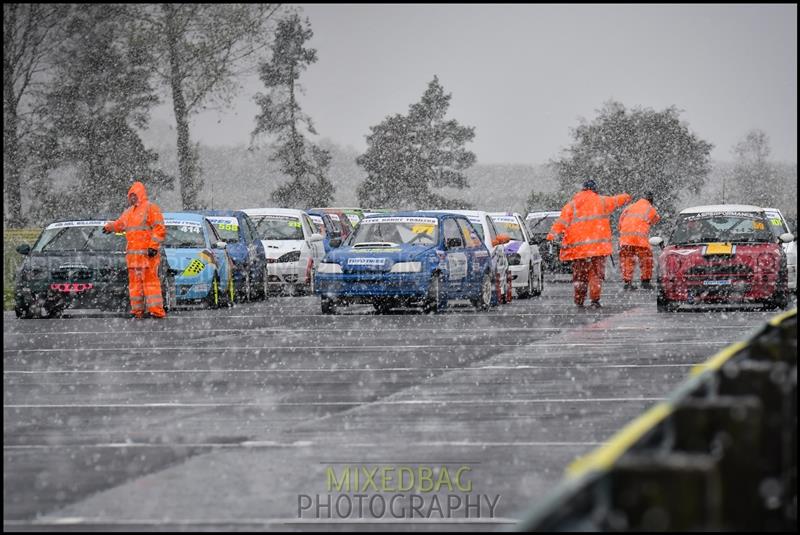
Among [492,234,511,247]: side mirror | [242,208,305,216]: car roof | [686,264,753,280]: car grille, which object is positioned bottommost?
[686,264,753,280]: car grille

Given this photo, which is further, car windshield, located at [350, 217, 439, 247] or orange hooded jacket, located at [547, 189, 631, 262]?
car windshield, located at [350, 217, 439, 247]

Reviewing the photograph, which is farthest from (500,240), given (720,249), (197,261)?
(197,261)

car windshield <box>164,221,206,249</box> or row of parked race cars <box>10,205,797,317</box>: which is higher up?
car windshield <box>164,221,206,249</box>

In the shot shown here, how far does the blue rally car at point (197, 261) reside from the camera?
25109 millimetres

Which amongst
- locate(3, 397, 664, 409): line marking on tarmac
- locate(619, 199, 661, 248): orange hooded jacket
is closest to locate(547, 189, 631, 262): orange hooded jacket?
locate(619, 199, 661, 248): orange hooded jacket

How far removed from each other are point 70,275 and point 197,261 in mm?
2404

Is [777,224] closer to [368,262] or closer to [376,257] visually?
[376,257]

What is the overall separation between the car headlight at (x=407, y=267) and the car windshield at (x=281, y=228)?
26.7 ft

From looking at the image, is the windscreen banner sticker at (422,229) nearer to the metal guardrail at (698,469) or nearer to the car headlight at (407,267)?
the car headlight at (407,267)

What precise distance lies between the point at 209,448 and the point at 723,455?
5.54 m

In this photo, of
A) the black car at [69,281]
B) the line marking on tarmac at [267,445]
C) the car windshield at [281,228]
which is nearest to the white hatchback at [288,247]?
the car windshield at [281,228]

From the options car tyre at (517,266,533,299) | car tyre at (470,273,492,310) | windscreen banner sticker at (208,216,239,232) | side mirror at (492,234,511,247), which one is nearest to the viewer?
car tyre at (470,273,492,310)

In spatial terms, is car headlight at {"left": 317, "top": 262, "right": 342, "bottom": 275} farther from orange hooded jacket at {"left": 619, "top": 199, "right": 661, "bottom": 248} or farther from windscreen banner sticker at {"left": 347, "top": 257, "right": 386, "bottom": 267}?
orange hooded jacket at {"left": 619, "top": 199, "right": 661, "bottom": 248}

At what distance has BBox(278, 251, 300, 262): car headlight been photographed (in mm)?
30753
